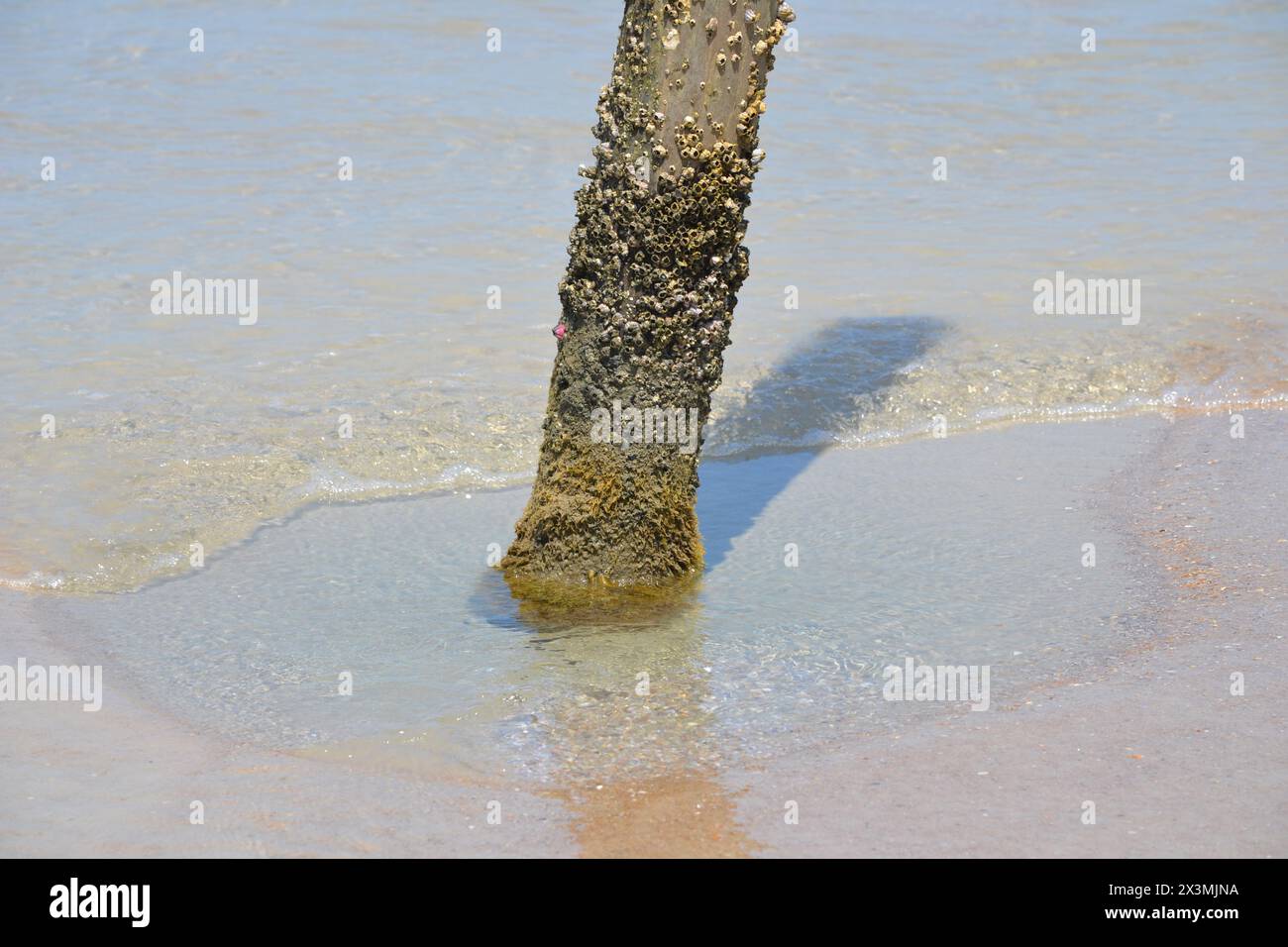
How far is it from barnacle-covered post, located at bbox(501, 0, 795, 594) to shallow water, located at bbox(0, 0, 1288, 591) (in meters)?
0.84

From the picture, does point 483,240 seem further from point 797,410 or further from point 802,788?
point 802,788

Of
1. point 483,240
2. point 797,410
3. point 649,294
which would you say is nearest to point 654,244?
point 649,294

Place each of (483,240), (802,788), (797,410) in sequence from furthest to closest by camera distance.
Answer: (483,240) < (797,410) < (802,788)

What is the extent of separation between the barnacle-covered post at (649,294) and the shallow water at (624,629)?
30 centimetres

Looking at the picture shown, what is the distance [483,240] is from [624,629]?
6.44 m

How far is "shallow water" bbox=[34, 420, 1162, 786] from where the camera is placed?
436 cm

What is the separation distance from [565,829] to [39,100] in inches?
505

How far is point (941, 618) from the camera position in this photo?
5223mm

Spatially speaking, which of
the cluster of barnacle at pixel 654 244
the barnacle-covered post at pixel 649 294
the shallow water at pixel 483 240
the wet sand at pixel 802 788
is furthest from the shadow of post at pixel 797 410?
the wet sand at pixel 802 788

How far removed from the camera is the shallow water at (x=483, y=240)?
287 inches

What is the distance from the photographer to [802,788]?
3.98 meters

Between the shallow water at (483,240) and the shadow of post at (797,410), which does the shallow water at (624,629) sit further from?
the shallow water at (483,240)

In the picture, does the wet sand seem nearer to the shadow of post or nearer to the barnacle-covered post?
the barnacle-covered post

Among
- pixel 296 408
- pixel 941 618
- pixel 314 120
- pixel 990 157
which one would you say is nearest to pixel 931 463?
pixel 941 618
